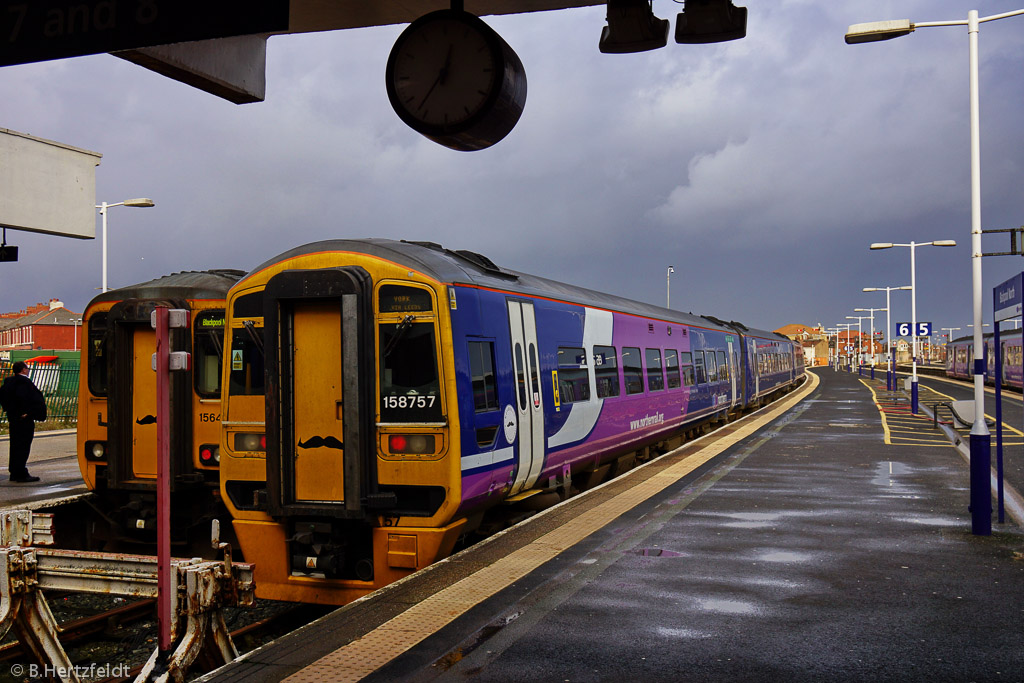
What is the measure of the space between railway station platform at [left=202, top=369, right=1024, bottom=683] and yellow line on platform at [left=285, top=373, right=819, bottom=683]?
2cm

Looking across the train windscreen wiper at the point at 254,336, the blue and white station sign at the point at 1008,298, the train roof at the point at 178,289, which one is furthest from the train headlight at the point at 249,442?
the blue and white station sign at the point at 1008,298

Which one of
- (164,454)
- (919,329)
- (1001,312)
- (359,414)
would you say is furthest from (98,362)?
(919,329)

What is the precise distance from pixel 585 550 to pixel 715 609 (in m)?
1.87

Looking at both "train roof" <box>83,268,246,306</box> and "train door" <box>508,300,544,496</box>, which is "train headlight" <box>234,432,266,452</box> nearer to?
"train door" <box>508,300,544,496</box>

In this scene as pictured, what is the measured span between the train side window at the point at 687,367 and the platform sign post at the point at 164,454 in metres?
14.1

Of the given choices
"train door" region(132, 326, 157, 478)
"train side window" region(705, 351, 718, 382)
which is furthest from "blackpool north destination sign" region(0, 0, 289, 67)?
"train side window" region(705, 351, 718, 382)

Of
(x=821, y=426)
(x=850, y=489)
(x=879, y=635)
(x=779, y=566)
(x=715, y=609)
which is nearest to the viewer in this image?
(x=879, y=635)

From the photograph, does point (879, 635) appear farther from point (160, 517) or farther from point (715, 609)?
point (160, 517)

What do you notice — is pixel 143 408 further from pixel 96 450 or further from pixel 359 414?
pixel 359 414

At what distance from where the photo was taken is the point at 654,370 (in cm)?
1609

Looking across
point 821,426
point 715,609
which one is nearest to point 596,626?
point 715,609

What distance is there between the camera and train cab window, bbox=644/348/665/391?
15.6 metres

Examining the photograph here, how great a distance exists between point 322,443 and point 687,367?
1275 cm

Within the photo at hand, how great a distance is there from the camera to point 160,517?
5.61 m
